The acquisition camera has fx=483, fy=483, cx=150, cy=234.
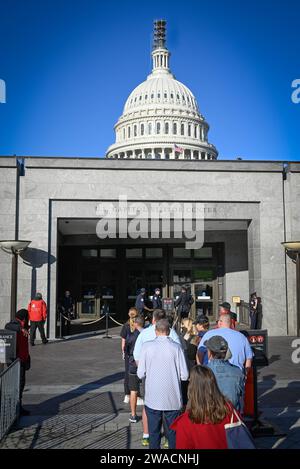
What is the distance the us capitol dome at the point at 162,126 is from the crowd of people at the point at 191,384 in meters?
85.6

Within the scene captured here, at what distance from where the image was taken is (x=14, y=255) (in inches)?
679

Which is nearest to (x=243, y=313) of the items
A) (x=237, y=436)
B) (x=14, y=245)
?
(x=14, y=245)

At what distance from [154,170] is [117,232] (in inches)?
163

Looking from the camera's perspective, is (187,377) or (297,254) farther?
(297,254)

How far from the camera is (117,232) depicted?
2192cm

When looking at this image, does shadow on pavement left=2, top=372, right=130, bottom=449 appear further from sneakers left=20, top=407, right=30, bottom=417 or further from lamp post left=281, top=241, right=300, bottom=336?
lamp post left=281, top=241, right=300, bottom=336

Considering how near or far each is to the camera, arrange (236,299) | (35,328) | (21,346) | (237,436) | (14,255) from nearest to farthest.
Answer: (237,436), (21,346), (35,328), (14,255), (236,299)

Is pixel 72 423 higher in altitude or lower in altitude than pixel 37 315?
lower

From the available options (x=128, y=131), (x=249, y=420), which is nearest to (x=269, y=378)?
(x=249, y=420)

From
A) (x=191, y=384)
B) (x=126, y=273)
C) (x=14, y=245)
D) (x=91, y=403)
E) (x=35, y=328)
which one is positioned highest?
(x=14, y=245)

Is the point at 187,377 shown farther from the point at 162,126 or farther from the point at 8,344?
the point at 162,126

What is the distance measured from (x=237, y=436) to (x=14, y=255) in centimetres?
1495

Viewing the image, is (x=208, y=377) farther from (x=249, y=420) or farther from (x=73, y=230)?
(x=73, y=230)

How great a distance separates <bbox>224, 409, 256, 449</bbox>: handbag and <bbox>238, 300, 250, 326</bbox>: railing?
62.8ft
